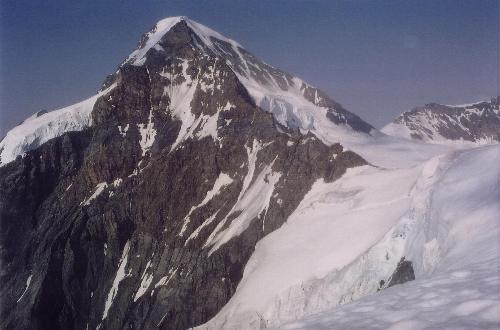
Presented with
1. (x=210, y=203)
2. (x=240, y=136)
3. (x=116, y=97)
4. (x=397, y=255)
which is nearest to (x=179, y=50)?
(x=116, y=97)

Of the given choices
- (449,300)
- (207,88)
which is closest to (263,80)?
(207,88)

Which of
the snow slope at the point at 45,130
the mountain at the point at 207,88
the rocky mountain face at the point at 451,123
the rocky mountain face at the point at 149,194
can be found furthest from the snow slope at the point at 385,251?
the rocky mountain face at the point at 451,123

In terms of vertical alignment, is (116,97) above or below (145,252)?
above

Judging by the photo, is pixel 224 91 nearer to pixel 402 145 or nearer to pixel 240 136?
pixel 240 136

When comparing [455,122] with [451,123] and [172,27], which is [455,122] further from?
[172,27]

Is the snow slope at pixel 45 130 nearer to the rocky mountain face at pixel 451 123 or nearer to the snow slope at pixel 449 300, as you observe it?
the snow slope at pixel 449 300

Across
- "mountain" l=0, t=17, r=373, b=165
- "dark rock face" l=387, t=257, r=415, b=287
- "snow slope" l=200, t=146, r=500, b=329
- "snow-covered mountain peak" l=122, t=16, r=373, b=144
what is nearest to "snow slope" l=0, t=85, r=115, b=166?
"mountain" l=0, t=17, r=373, b=165
